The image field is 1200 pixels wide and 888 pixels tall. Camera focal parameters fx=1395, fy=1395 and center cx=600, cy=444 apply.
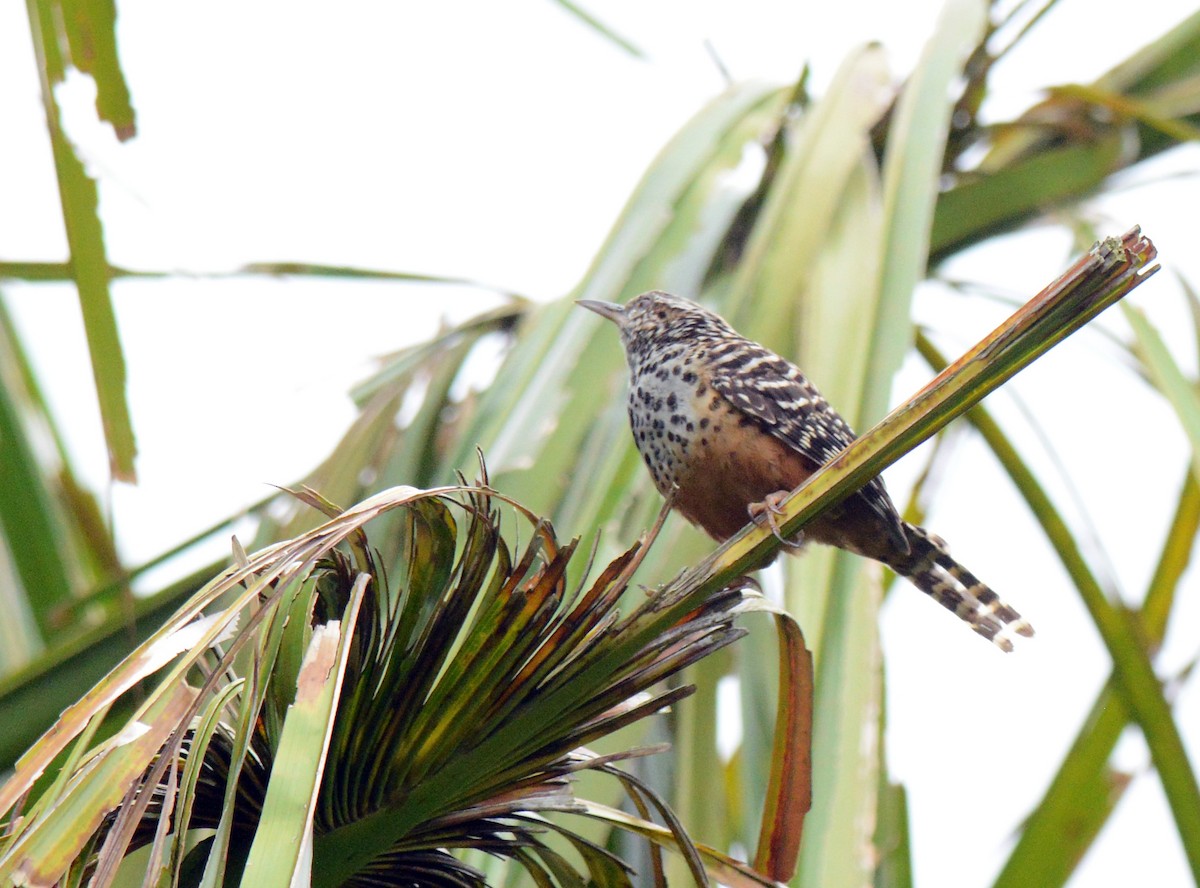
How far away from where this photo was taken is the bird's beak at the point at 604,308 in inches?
89.4

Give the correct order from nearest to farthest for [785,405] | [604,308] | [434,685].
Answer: [434,685]
[604,308]
[785,405]

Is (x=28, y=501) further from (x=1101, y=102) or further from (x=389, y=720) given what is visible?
(x=1101, y=102)

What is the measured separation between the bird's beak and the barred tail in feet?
2.18

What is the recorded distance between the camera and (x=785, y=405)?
2613 millimetres

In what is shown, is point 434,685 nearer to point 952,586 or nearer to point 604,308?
point 604,308

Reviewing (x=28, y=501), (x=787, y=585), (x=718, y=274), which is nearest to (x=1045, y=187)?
(x=718, y=274)

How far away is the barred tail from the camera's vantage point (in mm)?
2537

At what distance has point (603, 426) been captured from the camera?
2389 millimetres

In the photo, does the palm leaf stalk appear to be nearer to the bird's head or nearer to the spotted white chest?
the spotted white chest

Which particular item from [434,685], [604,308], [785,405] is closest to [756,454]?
[785,405]

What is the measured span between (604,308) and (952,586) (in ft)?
2.78

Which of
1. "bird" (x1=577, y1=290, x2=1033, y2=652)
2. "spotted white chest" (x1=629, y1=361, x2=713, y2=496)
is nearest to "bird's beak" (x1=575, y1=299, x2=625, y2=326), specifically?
"bird" (x1=577, y1=290, x2=1033, y2=652)

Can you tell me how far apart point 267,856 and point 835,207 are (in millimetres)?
1882

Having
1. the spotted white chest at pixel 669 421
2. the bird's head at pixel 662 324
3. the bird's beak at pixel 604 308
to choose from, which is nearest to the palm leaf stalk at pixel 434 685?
the bird's beak at pixel 604 308
